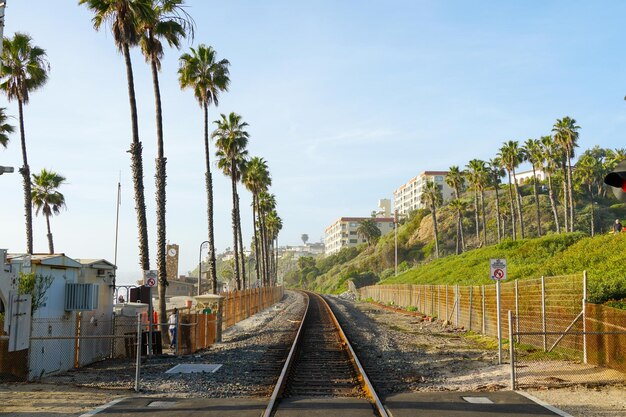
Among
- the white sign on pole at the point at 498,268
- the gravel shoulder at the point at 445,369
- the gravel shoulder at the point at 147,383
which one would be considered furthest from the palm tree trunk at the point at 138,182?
the white sign on pole at the point at 498,268

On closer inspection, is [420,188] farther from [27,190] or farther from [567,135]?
[27,190]

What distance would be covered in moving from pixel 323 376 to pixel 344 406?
4.38 metres

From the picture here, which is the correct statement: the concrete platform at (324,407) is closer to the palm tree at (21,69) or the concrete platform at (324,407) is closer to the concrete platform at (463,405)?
the concrete platform at (463,405)

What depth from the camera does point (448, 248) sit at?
123062 mm

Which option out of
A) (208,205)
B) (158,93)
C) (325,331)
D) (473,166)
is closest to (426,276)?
(473,166)

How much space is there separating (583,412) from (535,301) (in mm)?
10403

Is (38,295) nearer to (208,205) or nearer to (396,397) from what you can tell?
(396,397)

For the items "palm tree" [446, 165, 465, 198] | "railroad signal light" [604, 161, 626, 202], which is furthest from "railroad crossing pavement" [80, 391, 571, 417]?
"palm tree" [446, 165, 465, 198]

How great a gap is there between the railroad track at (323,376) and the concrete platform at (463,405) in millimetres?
422

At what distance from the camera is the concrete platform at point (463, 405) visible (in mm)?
10133

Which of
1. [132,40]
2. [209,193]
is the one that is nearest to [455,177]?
[209,193]

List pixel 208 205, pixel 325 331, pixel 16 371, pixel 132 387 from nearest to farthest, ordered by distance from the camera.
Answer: pixel 132 387, pixel 16 371, pixel 325 331, pixel 208 205

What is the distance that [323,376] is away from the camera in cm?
1509

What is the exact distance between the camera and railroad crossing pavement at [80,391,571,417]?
1017 centimetres
